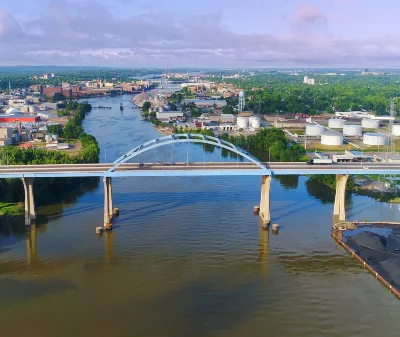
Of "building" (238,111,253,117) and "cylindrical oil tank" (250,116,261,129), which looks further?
"building" (238,111,253,117)

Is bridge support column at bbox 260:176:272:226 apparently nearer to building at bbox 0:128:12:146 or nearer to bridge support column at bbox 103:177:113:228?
bridge support column at bbox 103:177:113:228

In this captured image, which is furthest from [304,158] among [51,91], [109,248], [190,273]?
[51,91]

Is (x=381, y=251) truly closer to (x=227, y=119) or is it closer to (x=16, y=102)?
(x=227, y=119)

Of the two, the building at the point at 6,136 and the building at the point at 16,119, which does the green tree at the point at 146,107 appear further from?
the building at the point at 6,136

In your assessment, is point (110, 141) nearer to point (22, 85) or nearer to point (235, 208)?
point (235, 208)

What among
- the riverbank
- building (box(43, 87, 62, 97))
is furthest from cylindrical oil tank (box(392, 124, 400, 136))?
building (box(43, 87, 62, 97))

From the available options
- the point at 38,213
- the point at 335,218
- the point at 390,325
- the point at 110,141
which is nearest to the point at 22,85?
the point at 110,141
